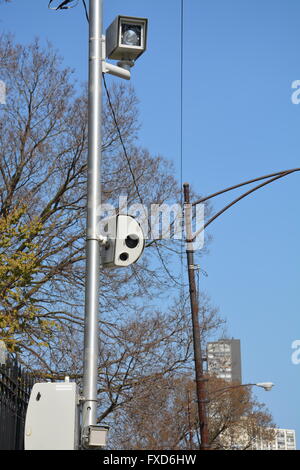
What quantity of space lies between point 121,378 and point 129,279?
2718mm

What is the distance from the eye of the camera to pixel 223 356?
3809 cm

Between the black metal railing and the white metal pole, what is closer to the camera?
the white metal pole

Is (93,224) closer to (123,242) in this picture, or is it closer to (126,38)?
(123,242)

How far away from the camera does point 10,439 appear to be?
10039 mm

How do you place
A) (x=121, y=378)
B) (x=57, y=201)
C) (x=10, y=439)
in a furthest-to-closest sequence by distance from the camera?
(x=57, y=201) → (x=121, y=378) → (x=10, y=439)

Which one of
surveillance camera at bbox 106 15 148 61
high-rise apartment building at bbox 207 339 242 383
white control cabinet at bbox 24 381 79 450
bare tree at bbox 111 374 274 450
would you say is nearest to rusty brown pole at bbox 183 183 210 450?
bare tree at bbox 111 374 274 450

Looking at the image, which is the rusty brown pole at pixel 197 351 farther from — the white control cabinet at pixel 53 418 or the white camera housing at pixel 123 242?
the white control cabinet at pixel 53 418

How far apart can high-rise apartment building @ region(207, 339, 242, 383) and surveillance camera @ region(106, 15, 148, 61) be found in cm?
2382

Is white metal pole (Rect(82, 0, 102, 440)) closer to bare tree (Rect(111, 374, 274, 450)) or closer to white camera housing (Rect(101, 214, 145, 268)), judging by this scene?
white camera housing (Rect(101, 214, 145, 268))

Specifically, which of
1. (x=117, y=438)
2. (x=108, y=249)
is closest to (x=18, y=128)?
(x=117, y=438)

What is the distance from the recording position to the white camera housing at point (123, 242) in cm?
577

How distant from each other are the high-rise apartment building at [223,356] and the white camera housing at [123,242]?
2399 centimetres

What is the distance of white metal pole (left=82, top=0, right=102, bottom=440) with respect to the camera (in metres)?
5.51
